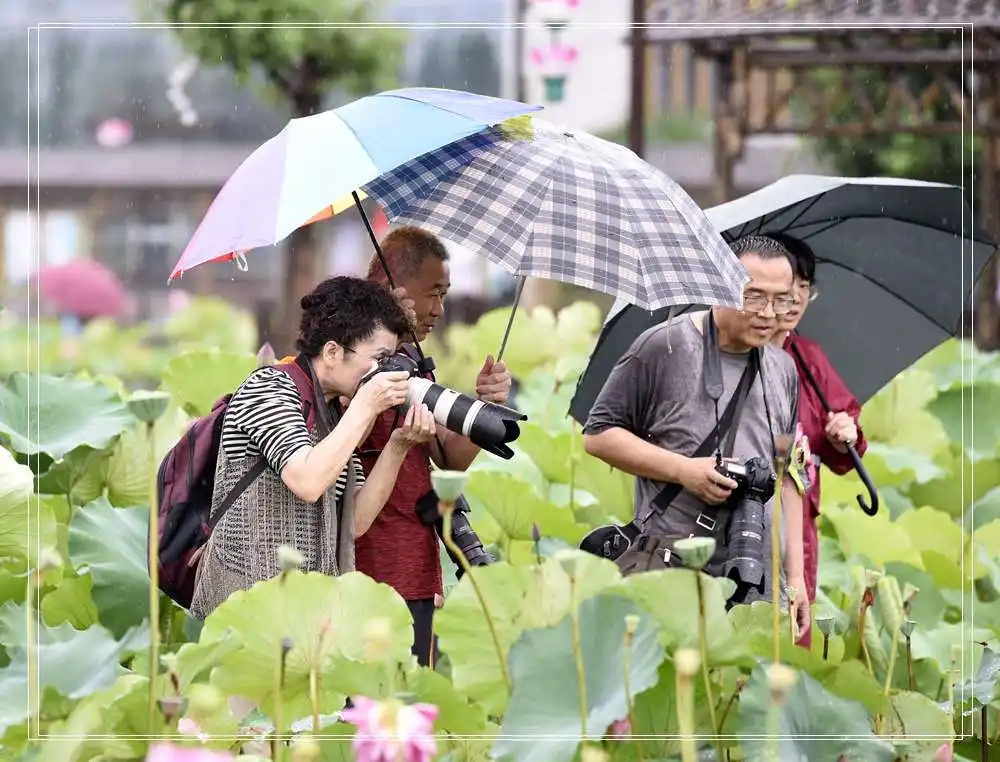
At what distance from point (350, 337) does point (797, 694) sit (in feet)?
2.31

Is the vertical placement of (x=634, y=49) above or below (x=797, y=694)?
above

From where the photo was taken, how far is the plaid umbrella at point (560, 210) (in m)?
2.35

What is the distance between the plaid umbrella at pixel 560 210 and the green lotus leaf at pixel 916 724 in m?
0.70

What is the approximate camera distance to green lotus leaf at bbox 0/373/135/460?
2752mm

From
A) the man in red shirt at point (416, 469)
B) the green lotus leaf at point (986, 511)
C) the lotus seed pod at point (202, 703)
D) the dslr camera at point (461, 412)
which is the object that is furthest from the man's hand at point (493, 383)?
the green lotus leaf at point (986, 511)

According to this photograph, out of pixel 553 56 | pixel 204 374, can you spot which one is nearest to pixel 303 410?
pixel 204 374

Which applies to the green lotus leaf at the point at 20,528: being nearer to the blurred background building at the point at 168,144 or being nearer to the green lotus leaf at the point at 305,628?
the green lotus leaf at the point at 305,628

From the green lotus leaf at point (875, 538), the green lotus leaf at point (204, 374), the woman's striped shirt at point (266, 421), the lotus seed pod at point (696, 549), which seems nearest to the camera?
the lotus seed pod at point (696, 549)

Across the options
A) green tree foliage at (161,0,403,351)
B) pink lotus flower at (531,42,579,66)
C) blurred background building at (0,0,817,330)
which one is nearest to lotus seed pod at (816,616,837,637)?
pink lotus flower at (531,42,579,66)

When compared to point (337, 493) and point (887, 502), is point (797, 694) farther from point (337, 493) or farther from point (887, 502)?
point (887, 502)

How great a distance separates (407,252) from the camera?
93.4 inches

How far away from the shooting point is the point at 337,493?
2104 mm

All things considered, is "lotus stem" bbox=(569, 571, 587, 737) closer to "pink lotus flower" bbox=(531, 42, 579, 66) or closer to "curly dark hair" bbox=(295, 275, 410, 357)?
"curly dark hair" bbox=(295, 275, 410, 357)

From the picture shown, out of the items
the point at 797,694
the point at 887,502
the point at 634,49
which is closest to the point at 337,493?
the point at 797,694
